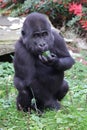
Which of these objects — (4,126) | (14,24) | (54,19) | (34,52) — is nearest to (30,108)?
(4,126)

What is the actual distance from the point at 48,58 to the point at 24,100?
618 millimetres

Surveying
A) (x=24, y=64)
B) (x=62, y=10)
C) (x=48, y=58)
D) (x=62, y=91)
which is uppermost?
(x=48, y=58)

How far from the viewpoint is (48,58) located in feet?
13.9

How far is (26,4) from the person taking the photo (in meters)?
9.67

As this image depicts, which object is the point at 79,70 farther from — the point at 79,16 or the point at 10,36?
the point at 79,16

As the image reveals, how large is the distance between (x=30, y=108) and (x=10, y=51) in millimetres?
2509

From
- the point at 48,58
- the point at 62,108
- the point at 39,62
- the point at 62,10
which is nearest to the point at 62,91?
the point at 62,108

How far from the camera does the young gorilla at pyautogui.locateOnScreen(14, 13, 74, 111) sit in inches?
167

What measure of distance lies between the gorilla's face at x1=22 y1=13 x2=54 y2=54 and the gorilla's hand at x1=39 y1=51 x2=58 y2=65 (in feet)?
0.17

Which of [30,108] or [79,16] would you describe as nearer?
[30,108]

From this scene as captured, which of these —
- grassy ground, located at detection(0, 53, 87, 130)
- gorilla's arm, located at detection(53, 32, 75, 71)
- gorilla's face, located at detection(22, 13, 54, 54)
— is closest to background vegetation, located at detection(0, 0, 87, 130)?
grassy ground, located at detection(0, 53, 87, 130)

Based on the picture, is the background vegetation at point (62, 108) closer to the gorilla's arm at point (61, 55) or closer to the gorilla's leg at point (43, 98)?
the gorilla's leg at point (43, 98)

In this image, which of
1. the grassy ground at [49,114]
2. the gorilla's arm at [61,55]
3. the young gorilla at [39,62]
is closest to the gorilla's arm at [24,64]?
the young gorilla at [39,62]

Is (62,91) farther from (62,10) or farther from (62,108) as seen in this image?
(62,10)
